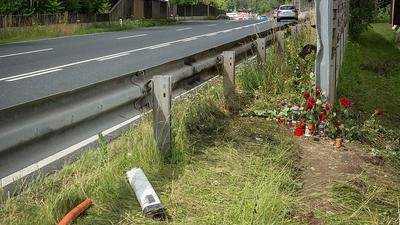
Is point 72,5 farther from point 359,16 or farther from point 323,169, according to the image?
point 323,169

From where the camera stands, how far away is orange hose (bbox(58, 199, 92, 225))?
311 cm

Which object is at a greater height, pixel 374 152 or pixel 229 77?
pixel 229 77

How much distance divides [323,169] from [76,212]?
2042 mm

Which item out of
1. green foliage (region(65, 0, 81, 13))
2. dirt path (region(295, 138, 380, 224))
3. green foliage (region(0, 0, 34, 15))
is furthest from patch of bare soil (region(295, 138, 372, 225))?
green foliage (region(65, 0, 81, 13))

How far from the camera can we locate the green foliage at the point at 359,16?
1981cm

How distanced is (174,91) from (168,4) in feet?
185

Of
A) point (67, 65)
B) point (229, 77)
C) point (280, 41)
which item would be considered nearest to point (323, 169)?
point (229, 77)

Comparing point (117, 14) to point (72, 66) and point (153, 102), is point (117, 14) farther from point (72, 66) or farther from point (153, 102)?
point (153, 102)

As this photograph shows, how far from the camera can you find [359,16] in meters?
20.0

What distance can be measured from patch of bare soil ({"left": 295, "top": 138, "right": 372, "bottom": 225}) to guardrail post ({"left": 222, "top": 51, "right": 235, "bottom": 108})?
1.45 meters

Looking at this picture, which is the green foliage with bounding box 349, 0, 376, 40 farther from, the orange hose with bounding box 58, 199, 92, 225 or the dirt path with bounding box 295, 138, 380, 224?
the orange hose with bounding box 58, 199, 92, 225

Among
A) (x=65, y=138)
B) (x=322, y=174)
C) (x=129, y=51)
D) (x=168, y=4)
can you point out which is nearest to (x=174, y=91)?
(x=322, y=174)

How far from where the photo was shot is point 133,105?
425 cm

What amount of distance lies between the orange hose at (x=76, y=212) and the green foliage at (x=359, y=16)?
1804 centimetres
